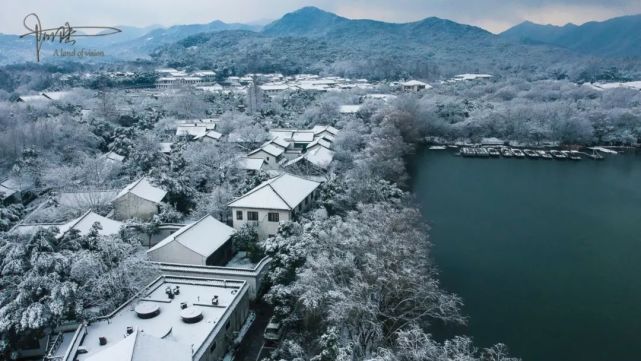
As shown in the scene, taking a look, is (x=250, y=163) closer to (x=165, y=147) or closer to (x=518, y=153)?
(x=165, y=147)

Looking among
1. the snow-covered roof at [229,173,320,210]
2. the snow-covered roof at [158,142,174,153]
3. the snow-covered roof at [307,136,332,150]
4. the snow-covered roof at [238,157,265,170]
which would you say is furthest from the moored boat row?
the snow-covered roof at [158,142,174,153]

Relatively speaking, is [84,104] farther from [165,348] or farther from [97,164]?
[165,348]

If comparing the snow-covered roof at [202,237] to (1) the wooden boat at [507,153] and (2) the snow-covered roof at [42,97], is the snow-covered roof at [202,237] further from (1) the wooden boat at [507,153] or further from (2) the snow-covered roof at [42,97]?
(2) the snow-covered roof at [42,97]

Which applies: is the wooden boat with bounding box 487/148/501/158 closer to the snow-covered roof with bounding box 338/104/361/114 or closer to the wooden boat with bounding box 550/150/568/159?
the wooden boat with bounding box 550/150/568/159

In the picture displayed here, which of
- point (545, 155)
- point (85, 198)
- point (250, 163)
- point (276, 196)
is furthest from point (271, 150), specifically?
point (545, 155)

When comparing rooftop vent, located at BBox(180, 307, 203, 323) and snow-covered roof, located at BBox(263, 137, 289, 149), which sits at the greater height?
snow-covered roof, located at BBox(263, 137, 289, 149)

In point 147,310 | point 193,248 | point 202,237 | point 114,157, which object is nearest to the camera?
point 147,310
